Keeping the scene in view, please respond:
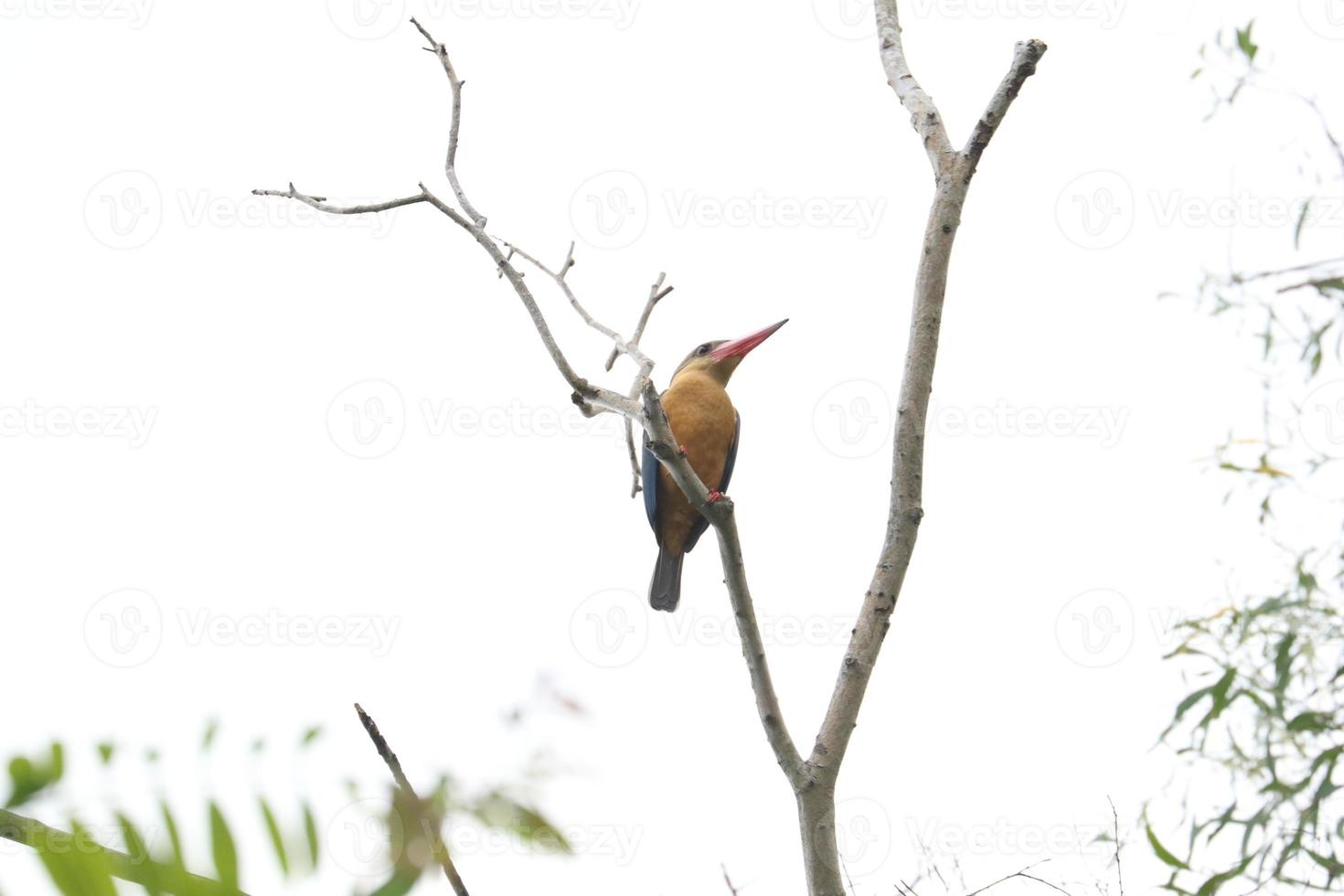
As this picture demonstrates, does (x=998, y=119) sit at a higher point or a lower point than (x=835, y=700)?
higher

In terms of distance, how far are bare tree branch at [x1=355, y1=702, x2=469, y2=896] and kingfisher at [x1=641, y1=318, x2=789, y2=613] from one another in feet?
14.3

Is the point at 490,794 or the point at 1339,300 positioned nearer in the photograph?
the point at 490,794

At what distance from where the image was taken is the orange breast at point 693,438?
18.2ft

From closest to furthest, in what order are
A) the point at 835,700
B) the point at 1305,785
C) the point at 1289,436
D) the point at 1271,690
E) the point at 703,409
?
1. the point at 835,700
2. the point at 1305,785
3. the point at 1271,690
4. the point at 1289,436
5. the point at 703,409

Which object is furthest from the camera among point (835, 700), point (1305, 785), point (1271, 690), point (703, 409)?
point (703, 409)

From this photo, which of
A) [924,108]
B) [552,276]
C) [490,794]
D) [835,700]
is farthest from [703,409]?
[490,794]

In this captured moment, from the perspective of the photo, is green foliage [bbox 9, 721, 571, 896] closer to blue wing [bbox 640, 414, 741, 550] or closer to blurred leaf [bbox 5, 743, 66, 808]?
blurred leaf [bbox 5, 743, 66, 808]

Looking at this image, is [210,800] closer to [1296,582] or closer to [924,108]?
[924,108]

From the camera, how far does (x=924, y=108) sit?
9.65ft

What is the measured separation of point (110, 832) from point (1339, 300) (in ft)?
11.4

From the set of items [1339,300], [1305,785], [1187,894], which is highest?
[1339,300]

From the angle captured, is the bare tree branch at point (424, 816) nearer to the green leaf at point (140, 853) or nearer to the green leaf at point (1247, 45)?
the green leaf at point (140, 853)

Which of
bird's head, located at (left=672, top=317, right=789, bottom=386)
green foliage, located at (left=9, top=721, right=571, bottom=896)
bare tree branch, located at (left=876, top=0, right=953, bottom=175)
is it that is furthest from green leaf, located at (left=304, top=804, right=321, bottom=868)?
bird's head, located at (left=672, top=317, right=789, bottom=386)

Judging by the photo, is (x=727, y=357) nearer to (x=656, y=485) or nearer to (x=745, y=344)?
(x=745, y=344)
